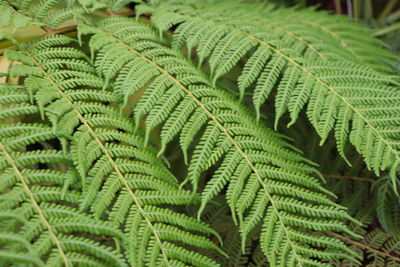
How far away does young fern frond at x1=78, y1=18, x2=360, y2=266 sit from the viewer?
35.8 inches

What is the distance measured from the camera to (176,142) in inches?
56.3

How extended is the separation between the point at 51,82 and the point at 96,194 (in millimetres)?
374

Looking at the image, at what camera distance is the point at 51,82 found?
98 cm

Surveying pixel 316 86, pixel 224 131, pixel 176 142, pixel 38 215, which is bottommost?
pixel 176 142

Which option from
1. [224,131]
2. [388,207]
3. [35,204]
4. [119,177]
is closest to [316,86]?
[224,131]

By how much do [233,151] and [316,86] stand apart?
0.38m

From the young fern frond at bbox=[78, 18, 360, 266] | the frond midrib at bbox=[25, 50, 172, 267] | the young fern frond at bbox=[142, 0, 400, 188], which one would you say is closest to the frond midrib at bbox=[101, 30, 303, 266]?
the young fern frond at bbox=[78, 18, 360, 266]

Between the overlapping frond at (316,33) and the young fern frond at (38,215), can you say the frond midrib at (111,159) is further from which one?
the overlapping frond at (316,33)

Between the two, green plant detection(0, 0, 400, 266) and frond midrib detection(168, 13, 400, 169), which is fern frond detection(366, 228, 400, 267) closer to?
green plant detection(0, 0, 400, 266)

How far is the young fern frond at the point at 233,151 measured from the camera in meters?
0.91

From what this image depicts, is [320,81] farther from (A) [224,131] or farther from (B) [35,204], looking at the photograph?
(B) [35,204]

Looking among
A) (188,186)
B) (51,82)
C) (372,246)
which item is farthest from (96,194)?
(372,246)

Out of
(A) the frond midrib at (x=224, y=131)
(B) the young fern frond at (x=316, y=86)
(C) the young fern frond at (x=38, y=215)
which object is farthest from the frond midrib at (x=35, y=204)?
(B) the young fern frond at (x=316, y=86)

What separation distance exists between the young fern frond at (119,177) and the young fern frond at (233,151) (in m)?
0.08
